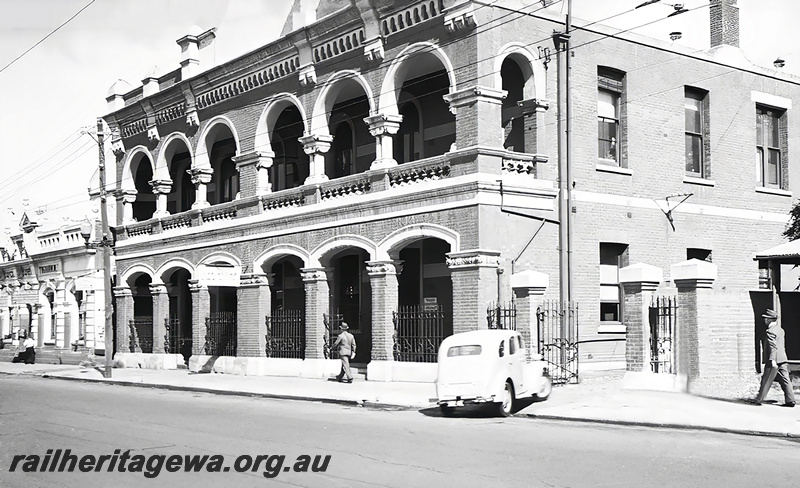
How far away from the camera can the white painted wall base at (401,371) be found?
22875 millimetres

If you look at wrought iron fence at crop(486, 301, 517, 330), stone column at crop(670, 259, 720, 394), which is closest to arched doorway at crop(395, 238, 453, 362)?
wrought iron fence at crop(486, 301, 517, 330)

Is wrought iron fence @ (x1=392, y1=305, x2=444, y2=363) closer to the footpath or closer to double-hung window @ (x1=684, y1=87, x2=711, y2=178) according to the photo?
the footpath

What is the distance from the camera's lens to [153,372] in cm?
3253

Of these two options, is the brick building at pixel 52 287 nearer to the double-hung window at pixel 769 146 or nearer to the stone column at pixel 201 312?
the stone column at pixel 201 312

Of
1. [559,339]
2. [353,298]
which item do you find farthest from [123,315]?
[559,339]

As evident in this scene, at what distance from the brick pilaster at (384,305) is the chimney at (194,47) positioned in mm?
12866

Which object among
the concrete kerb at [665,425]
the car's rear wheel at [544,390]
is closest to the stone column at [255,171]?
the car's rear wheel at [544,390]

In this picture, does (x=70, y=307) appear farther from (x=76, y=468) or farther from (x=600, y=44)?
(x=76, y=468)

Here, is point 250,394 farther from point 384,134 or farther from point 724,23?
point 724,23

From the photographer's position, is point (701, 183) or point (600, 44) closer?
point (600, 44)

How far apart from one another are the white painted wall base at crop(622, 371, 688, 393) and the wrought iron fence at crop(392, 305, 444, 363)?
5.59 metres

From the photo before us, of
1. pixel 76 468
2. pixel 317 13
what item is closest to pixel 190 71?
pixel 317 13

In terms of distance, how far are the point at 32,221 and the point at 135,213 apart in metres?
10.5

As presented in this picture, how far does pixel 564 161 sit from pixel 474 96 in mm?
2906
